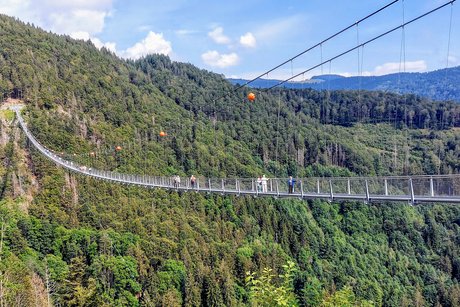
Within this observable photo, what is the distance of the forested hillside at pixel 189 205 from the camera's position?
167 ft

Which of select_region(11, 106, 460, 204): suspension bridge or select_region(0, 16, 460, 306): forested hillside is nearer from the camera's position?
select_region(11, 106, 460, 204): suspension bridge

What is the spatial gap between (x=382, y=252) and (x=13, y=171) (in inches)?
2293

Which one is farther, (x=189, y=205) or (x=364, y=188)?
(x=189, y=205)

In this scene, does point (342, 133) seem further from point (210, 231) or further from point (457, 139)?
point (210, 231)

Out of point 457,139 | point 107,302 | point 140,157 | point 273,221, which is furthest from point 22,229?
point 457,139

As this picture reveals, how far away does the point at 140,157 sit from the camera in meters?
83.6

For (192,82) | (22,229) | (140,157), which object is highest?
(192,82)

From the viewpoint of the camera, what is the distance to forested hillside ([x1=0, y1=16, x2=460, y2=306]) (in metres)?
50.8

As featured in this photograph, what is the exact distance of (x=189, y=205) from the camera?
73812 millimetres

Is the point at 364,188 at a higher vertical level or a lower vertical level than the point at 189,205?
higher

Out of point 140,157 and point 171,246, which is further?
point 140,157

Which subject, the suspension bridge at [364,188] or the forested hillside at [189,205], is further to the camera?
the forested hillside at [189,205]

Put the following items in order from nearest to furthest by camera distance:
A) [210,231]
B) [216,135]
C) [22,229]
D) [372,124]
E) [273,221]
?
1. [22,229]
2. [210,231]
3. [273,221]
4. [216,135]
5. [372,124]

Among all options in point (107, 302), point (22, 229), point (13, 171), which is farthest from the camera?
point (13, 171)
